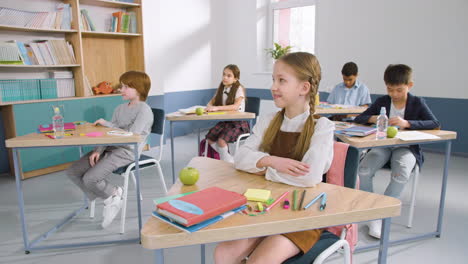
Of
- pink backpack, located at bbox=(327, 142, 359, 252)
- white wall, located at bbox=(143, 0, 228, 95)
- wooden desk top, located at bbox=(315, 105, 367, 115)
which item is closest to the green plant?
white wall, located at bbox=(143, 0, 228, 95)

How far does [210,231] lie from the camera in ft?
3.02

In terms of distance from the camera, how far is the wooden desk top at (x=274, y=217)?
35.8 inches

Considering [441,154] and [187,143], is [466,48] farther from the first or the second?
[187,143]

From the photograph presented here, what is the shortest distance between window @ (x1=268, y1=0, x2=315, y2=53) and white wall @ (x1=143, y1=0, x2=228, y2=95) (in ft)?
3.20

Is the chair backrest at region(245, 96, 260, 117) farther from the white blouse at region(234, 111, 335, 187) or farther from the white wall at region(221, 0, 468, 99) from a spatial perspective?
the white wall at region(221, 0, 468, 99)

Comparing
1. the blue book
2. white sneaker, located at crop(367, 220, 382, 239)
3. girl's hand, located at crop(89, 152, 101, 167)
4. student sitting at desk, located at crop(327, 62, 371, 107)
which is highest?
student sitting at desk, located at crop(327, 62, 371, 107)

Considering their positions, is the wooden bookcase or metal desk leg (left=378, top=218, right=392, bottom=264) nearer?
metal desk leg (left=378, top=218, right=392, bottom=264)

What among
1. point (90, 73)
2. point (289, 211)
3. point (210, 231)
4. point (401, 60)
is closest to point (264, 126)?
point (289, 211)

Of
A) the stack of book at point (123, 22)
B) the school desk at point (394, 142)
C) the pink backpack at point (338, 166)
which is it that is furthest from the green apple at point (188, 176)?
the stack of book at point (123, 22)

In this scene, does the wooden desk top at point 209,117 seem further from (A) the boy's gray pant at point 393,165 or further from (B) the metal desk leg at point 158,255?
(B) the metal desk leg at point 158,255

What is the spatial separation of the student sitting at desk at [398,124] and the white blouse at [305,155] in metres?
1.13

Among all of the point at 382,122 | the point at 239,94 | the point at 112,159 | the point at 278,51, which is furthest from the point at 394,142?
the point at 278,51

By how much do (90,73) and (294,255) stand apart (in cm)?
405

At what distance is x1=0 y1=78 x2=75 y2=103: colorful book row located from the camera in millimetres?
3500
